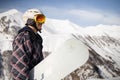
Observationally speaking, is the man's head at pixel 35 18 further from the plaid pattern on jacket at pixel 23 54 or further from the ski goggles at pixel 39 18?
the plaid pattern on jacket at pixel 23 54

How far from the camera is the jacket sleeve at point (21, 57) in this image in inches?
85.5

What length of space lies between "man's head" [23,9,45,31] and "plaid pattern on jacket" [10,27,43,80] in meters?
0.11

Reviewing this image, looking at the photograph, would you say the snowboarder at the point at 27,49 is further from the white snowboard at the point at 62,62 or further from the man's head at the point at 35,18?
the white snowboard at the point at 62,62

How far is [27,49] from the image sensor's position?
2.24 metres

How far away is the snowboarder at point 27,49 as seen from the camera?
218 cm

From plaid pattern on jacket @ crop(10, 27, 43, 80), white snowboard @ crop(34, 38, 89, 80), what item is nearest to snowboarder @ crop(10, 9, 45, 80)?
plaid pattern on jacket @ crop(10, 27, 43, 80)

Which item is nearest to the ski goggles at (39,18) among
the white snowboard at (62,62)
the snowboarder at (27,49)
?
the snowboarder at (27,49)

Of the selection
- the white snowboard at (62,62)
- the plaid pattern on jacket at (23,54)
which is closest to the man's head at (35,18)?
the plaid pattern on jacket at (23,54)

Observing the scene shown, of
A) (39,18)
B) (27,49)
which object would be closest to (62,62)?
(27,49)

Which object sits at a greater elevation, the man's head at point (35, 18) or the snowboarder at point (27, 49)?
the man's head at point (35, 18)

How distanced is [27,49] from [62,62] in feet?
1.08

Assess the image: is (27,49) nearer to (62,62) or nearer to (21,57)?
(21,57)

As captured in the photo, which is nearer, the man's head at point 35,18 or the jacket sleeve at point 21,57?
the jacket sleeve at point 21,57

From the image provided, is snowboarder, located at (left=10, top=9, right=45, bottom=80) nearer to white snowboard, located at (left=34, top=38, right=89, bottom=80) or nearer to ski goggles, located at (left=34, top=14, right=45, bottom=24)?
ski goggles, located at (left=34, top=14, right=45, bottom=24)
